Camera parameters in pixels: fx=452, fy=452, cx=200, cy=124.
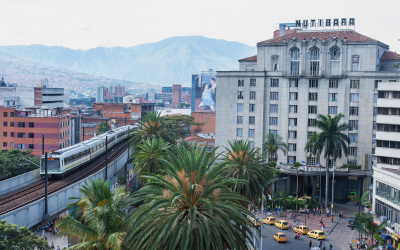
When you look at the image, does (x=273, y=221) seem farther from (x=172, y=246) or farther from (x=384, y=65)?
(x=172, y=246)

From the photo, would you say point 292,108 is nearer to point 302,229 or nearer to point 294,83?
point 294,83

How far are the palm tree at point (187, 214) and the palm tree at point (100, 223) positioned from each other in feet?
3.67

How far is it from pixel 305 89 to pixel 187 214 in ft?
215

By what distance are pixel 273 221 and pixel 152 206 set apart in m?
47.8

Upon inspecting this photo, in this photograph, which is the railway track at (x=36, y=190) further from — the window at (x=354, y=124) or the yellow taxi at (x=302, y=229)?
the window at (x=354, y=124)

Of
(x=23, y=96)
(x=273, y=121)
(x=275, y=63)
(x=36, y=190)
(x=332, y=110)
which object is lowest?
(x=36, y=190)

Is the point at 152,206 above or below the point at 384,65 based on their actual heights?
below

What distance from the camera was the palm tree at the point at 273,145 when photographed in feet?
268

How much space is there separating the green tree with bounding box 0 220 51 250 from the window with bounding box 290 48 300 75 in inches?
2447

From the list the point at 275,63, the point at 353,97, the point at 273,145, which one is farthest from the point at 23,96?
the point at 353,97

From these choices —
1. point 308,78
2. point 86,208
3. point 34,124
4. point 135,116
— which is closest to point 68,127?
point 34,124

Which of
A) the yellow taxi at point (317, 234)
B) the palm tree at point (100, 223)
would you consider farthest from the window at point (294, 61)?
the palm tree at point (100, 223)

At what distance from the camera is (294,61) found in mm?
85000

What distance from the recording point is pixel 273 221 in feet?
220
